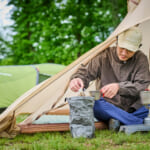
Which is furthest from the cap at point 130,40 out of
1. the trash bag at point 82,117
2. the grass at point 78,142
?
the grass at point 78,142

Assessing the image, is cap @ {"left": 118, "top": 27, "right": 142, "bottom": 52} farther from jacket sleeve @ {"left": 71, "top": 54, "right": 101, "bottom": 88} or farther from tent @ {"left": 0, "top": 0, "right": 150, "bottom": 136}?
jacket sleeve @ {"left": 71, "top": 54, "right": 101, "bottom": 88}

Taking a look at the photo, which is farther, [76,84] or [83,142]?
[76,84]

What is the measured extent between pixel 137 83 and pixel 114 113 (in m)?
0.35

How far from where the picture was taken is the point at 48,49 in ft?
38.6

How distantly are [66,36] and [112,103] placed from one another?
28.7 ft

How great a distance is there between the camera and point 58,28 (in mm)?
11719

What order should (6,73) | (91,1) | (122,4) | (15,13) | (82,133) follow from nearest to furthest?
(82,133) < (6,73) < (122,4) < (91,1) < (15,13)

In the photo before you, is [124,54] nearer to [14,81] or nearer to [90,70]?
[90,70]

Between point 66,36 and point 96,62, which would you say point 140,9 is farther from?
point 66,36

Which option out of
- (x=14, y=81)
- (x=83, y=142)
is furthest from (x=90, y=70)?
(x=14, y=81)

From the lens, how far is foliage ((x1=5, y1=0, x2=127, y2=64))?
11.3 meters

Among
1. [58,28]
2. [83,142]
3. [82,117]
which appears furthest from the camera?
[58,28]

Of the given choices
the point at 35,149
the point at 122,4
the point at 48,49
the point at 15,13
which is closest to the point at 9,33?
the point at 15,13

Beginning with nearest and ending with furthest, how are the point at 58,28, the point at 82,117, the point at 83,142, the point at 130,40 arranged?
1. the point at 83,142
2. the point at 82,117
3. the point at 130,40
4. the point at 58,28
